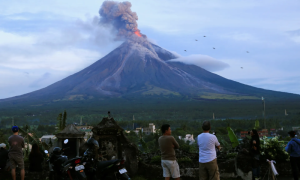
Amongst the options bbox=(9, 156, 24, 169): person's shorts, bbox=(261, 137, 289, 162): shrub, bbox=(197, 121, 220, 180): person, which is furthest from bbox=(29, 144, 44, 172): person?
bbox=(261, 137, 289, 162): shrub

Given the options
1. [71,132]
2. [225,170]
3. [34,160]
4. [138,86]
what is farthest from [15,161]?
[138,86]

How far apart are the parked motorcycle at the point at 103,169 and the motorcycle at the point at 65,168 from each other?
0.16m

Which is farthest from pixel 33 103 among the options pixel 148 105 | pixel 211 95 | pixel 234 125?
pixel 234 125

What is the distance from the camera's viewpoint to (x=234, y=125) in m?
110

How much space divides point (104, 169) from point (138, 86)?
170339 mm

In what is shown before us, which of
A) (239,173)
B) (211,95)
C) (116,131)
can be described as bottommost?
(239,173)

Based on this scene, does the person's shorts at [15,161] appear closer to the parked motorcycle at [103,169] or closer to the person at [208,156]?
the parked motorcycle at [103,169]

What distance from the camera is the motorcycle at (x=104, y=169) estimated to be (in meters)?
9.02

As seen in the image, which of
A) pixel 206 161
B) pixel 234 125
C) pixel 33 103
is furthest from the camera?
pixel 33 103

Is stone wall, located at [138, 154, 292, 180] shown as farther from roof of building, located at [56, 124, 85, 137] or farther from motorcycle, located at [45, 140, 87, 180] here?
roof of building, located at [56, 124, 85, 137]

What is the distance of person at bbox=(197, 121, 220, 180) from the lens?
8.11 meters

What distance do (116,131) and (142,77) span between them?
177 m

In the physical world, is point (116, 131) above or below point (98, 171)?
above

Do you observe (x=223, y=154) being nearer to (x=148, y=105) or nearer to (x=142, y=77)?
(x=148, y=105)
